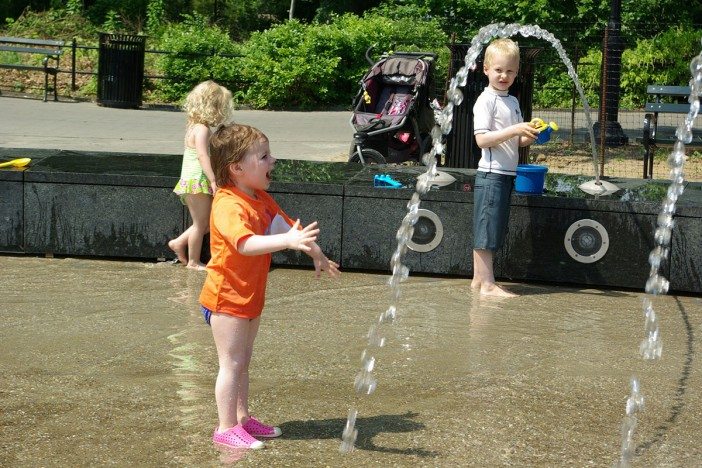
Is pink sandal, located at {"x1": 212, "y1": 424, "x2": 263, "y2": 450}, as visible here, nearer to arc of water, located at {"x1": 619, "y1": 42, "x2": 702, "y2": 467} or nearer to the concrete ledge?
arc of water, located at {"x1": 619, "y1": 42, "x2": 702, "y2": 467}

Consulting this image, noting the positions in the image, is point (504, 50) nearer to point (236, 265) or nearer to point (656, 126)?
point (236, 265)

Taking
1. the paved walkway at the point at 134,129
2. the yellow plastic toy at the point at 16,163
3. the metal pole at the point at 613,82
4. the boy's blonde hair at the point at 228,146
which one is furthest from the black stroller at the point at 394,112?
the boy's blonde hair at the point at 228,146

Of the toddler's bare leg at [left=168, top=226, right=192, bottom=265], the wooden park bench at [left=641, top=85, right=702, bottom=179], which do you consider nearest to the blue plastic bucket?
the toddler's bare leg at [left=168, top=226, right=192, bottom=265]

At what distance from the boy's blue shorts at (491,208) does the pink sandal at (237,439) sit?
3299 mm

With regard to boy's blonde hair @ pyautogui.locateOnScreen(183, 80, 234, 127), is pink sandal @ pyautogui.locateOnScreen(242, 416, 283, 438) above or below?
below

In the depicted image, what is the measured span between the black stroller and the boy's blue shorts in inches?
154

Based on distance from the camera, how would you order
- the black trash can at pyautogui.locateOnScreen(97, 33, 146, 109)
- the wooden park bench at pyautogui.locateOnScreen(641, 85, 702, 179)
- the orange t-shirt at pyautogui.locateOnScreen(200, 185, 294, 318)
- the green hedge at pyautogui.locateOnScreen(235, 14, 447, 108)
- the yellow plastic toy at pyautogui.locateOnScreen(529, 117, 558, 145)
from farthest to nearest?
the green hedge at pyautogui.locateOnScreen(235, 14, 447, 108)
the black trash can at pyautogui.locateOnScreen(97, 33, 146, 109)
the wooden park bench at pyautogui.locateOnScreen(641, 85, 702, 179)
the yellow plastic toy at pyautogui.locateOnScreen(529, 117, 558, 145)
the orange t-shirt at pyautogui.locateOnScreen(200, 185, 294, 318)

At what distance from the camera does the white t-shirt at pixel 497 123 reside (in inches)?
294

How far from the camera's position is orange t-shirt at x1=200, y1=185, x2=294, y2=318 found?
461 cm

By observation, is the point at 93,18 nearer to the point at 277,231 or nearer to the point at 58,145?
the point at 58,145

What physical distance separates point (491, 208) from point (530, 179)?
2.43 feet

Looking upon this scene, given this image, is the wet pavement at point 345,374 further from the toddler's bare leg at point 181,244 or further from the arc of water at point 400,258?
the toddler's bare leg at point 181,244

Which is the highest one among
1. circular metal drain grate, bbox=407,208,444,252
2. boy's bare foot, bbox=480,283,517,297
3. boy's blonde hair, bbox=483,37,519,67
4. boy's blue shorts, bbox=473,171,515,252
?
boy's blonde hair, bbox=483,37,519,67

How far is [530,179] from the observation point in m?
8.18
